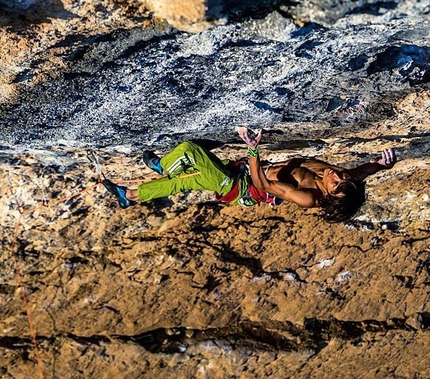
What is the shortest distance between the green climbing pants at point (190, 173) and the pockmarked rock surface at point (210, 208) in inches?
3.1

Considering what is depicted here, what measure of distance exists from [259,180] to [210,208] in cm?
87

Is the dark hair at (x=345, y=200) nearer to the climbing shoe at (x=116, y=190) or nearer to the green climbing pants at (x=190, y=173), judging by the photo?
the green climbing pants at (x=190, y=173)

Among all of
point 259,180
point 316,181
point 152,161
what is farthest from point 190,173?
point 316,181

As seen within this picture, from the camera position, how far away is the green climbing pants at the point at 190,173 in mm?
2379

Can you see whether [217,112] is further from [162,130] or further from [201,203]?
[201,203]

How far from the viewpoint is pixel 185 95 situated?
187 cm

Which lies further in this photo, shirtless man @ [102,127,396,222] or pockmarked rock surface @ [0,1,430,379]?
shirtless man @ [102,127,396,222]

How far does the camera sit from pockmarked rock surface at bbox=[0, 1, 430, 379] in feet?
5.00

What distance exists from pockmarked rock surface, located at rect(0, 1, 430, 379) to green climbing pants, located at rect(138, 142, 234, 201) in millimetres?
80

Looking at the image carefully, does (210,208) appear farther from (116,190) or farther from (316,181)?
(316,181)

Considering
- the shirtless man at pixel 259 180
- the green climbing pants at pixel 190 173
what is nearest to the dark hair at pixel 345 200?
the shirtless man at pixel 259 180

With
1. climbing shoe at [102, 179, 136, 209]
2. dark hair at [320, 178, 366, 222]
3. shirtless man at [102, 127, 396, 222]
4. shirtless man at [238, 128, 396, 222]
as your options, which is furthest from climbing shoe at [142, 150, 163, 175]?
dark hair at [320, 178, 366, 222]

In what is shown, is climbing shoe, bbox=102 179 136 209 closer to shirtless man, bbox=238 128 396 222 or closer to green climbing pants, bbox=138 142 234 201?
green climbing pants, bbox=138 142 234 201

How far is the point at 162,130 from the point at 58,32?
846mm
